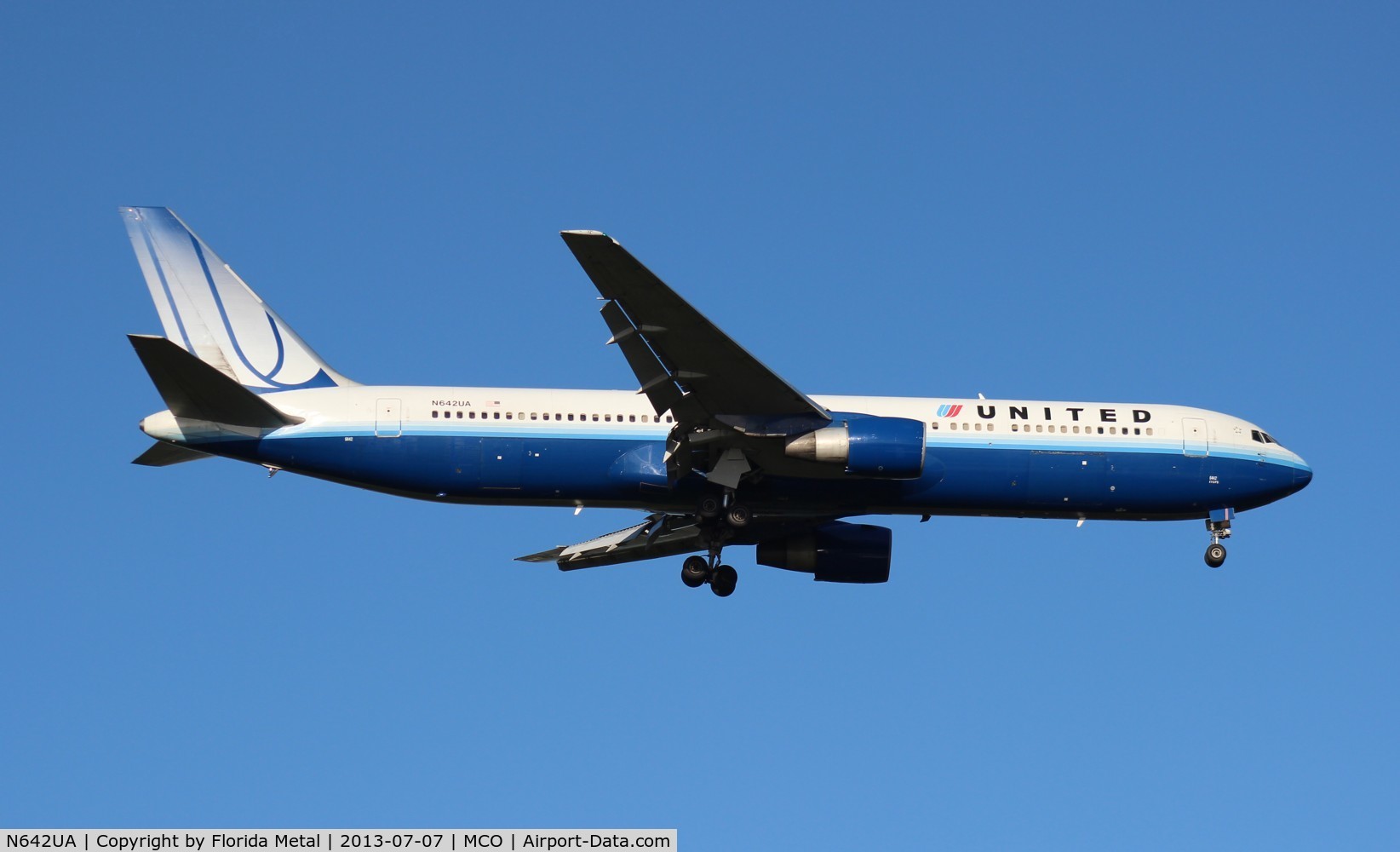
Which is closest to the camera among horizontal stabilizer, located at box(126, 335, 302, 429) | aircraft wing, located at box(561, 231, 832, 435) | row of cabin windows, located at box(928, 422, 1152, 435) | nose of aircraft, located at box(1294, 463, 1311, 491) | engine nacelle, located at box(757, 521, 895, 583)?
aircraft wing, located at box(561, 231, 832, 435)

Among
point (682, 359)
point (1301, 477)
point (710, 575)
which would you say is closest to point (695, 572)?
point (710, 575)

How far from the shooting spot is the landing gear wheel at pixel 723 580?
3738cm

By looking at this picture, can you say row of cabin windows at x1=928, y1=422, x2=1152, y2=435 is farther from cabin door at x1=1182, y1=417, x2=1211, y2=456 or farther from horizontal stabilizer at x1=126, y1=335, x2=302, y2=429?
horizontal stabilizer at x1=126, y1=335, x2=302, y2=429

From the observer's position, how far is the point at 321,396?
117ft

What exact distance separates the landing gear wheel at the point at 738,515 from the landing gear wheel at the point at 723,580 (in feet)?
6.83

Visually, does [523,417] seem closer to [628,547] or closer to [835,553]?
[628,547]

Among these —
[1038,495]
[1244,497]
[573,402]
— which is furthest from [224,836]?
[1244,497]

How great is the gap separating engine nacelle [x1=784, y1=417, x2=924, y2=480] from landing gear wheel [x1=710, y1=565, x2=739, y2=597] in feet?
14.7

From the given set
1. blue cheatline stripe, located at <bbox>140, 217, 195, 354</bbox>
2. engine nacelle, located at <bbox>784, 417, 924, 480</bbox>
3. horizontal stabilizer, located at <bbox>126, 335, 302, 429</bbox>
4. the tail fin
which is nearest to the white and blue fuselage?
horizontal stabilizer, located at <bbox>126, 335, 302, 429</bbox>

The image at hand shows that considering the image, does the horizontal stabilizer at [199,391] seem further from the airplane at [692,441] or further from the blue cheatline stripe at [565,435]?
the blue cheatline stripe at [565,435]

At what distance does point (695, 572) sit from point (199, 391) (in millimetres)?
11079

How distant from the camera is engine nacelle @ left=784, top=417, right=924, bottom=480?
33.8 meters

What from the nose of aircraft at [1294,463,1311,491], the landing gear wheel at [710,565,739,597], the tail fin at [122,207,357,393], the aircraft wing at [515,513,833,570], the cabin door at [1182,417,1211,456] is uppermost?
the tail fin at [122,207,357,393]

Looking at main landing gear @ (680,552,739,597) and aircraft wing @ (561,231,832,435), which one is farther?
main landing gear @ (680,552,739,597)
